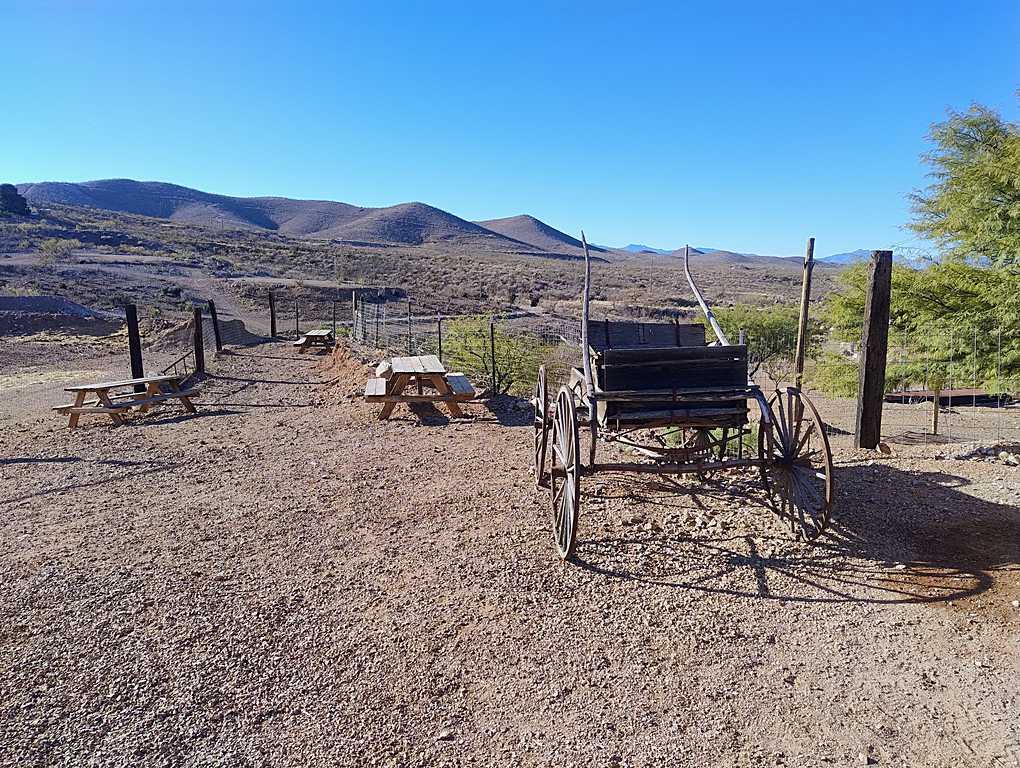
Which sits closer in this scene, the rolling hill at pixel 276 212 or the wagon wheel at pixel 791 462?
the wagon wheel at pixel 791 462

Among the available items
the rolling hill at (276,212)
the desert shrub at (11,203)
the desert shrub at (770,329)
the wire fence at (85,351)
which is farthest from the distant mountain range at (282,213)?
the desert shrub at (770,329)

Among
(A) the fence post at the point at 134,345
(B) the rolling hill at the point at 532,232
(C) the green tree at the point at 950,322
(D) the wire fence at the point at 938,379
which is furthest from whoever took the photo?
(B) the rolling hill at the point at 532,232

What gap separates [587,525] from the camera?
5016mm

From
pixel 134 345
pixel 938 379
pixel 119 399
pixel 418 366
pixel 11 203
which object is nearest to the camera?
pixel 418 366

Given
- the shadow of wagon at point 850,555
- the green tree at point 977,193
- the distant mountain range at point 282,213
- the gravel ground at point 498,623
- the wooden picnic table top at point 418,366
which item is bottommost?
the gravel ground at point 498,623

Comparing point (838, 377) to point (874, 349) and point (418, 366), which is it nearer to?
point (874, 349)

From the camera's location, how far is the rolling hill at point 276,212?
106 m

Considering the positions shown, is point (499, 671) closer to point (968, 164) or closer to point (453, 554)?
point (453, 554)

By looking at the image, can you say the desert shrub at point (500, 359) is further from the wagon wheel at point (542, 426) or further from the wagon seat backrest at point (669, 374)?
the wagon seat backrest at point (669, 374)

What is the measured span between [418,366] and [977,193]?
863 cm

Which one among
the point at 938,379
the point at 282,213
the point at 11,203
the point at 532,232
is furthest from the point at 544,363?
the point at 532,232

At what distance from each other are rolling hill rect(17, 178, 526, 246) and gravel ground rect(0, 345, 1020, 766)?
9456 centimetres

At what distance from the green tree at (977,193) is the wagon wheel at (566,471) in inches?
334

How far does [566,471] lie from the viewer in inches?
Result: 175
